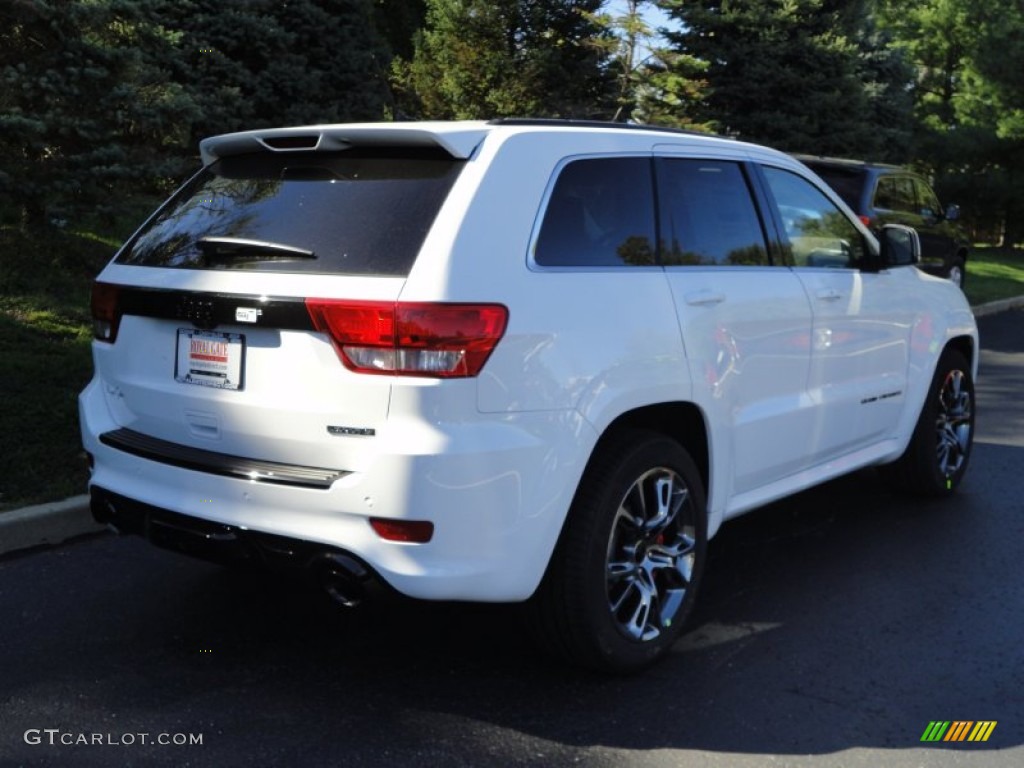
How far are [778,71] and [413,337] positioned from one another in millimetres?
17878

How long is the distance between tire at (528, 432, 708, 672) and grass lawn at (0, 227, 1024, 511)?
2931 millimetres

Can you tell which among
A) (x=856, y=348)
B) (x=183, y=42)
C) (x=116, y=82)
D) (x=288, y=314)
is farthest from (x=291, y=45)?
(x=288, y=314)

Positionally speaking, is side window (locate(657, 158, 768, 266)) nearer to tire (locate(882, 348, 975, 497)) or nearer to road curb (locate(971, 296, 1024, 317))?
tire (locate(882, 348, 975, 497))

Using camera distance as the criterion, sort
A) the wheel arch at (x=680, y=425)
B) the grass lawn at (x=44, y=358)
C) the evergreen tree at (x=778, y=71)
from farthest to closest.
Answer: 1. the evergreen tree at (x=778, y=71)
2. the grass lawn at (x=44, y=358)
3. the wheel arch at (x=680, y=425)

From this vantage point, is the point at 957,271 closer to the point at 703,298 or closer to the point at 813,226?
the point at 813,226

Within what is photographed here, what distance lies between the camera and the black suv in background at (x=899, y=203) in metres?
12.3

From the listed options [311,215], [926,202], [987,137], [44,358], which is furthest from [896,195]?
[987,137]

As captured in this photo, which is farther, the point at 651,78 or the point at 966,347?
the point at 651,78

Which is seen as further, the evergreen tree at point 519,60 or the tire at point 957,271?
the evergreen tree at point 519,60

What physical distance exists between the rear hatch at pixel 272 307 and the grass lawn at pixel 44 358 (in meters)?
1.94

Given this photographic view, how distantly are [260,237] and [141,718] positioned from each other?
1560 mm

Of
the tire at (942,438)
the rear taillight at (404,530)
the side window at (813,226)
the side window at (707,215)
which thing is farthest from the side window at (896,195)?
the rear taillight at (404,530)

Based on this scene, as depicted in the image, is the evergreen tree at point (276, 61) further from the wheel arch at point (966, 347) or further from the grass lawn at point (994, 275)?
the grass lawn at point (994, 275)

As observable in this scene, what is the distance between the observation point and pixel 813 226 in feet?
16.5
